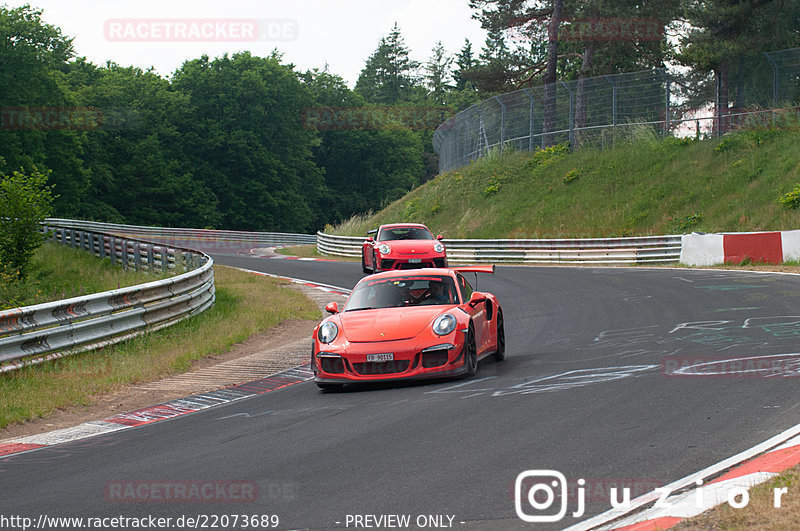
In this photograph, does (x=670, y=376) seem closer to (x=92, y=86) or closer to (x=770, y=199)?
(x=770, y=199)

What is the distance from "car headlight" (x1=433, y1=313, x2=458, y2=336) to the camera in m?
9.12

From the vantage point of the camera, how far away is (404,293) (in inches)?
411

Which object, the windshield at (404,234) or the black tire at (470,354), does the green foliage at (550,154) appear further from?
the black tire at (470,354)

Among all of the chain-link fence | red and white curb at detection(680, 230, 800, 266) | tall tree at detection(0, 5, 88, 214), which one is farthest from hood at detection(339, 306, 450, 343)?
tall tree at detection(0, 5, 88, 214)

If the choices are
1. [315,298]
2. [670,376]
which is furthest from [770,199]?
[670,376]

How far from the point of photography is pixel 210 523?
4.72 meters

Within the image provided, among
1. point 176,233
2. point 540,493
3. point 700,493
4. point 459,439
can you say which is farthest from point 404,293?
point 176,233

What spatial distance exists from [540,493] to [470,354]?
14.9ft

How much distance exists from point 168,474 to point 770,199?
92.7 feet

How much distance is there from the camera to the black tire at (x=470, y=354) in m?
9.24

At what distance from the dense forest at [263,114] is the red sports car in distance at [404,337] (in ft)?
86.6

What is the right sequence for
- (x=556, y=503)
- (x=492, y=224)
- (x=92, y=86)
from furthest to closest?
(x=92, y=86) → (x=492, y=224) → (x=556, y=503)

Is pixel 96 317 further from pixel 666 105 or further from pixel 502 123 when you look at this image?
pixel 502 123

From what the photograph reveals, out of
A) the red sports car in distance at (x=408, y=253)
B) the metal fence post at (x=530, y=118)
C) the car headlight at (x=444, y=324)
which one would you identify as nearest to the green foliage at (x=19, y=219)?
the red sports car in distance at (x=408, y=253)
